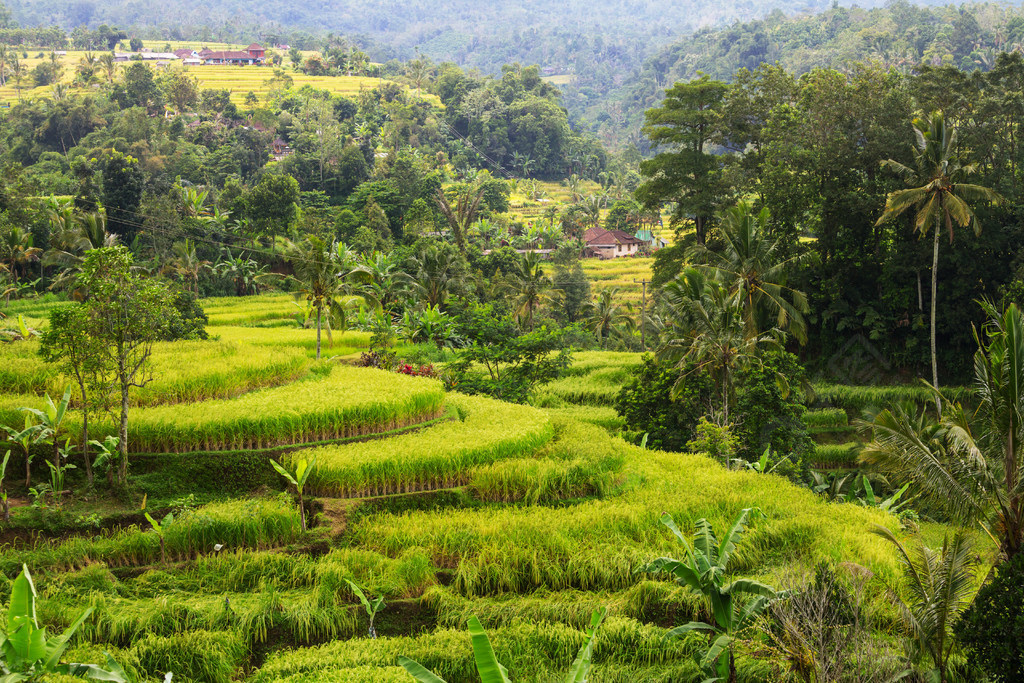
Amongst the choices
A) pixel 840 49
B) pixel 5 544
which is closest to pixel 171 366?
pixel 5 544

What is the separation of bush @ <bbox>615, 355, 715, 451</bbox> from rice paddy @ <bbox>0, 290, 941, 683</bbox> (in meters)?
3.90

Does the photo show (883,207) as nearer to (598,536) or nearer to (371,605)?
(598,536)

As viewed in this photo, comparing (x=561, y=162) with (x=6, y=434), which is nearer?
(x=6, y=434)

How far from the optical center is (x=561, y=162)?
277ft

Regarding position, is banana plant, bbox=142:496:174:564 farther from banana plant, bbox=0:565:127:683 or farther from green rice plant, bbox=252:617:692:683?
banana plant, bbox=0:565:127:683

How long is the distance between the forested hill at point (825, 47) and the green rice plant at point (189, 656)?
236 feet

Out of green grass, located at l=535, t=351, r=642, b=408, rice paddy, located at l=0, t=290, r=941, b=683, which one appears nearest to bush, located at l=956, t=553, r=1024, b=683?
rice paddy, located at l=0, t=290, r=941, b=683

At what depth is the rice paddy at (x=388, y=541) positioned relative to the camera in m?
8.12

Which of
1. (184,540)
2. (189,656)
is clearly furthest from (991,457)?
(184,540)

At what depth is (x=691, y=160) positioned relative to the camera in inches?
1280

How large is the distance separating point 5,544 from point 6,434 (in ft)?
7.98

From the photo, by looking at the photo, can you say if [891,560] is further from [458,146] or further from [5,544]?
[458,146]

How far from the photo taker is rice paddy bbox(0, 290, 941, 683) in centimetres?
812

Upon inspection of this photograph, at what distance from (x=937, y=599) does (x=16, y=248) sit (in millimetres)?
36764
